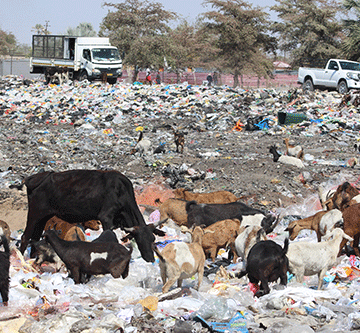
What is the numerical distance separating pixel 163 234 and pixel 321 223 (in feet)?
6.71

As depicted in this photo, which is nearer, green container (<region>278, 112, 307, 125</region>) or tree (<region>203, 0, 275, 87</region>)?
green container (<region>278, 112, 307, 125</region>)

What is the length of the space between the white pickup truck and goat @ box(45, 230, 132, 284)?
20.6m

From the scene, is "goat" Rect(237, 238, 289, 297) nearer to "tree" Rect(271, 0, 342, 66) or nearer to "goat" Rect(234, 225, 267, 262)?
"goat" Rect(234, 225, 267, 262)

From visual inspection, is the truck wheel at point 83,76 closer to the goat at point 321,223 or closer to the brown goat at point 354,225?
the goat at point 321,223

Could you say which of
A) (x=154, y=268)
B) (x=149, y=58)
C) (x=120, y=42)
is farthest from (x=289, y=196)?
(x=120, y=42)

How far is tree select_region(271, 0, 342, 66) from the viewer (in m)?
39.2

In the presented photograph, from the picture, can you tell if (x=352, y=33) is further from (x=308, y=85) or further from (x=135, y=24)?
(x=135, y=24)

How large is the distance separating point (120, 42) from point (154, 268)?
1321 inches

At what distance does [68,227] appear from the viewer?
6.89 meters

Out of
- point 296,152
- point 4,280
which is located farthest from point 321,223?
point 296,152

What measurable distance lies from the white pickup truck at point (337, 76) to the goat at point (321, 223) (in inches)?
720

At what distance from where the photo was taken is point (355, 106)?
67.7 feet

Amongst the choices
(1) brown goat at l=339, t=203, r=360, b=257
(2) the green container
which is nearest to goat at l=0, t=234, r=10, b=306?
(1) brown goat at l=339, t=203, r=360, b=257

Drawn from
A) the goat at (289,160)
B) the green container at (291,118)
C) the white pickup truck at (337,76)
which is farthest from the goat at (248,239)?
the white pickup truck at (337,76)
